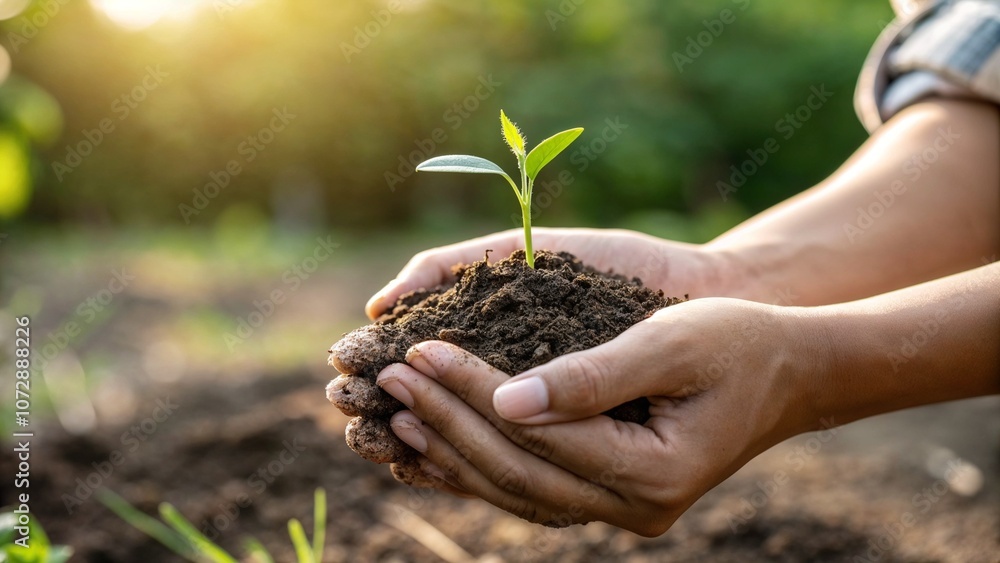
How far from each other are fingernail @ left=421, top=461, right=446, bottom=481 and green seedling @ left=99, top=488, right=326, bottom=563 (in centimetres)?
42

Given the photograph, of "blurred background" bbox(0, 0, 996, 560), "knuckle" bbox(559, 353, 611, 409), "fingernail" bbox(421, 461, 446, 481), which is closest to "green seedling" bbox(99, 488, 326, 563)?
"fingernail" bbox(421, 461, 446, 481)

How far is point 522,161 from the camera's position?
152cm

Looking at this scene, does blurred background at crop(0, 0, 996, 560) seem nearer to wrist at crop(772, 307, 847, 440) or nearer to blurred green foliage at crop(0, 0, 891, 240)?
blurred green foliage at crop(0, 0, 891, 240)

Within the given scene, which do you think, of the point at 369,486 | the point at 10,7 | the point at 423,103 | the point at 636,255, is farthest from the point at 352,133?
the point at 636,255

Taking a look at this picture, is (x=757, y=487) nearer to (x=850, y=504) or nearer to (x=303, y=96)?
(x=850, y=504)

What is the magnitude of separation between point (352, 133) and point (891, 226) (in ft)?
30.9

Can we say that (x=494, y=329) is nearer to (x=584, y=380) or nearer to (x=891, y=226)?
(x=584, y=380)

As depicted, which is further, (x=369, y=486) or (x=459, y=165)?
(x=369, y=486)

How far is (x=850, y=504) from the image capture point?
8.47 ft

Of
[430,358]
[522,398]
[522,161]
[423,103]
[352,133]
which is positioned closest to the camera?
[522,398]

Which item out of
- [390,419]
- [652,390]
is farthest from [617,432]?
[390,419]

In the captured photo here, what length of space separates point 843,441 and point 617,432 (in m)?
2.45

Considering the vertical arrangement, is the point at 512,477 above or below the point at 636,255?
below

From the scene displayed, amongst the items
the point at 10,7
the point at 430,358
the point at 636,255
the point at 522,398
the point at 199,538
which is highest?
the point at 10,7
